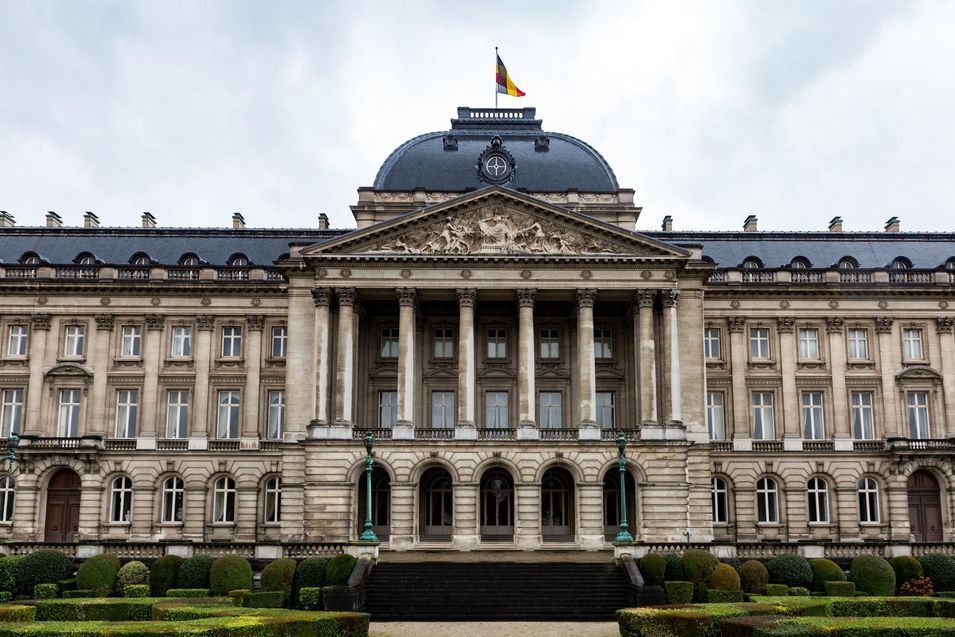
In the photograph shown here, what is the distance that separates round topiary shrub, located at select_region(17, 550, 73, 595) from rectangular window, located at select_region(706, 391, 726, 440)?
3681cm

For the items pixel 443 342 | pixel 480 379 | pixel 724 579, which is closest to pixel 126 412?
pixel 443 342

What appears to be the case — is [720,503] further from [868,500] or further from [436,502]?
[436,502]

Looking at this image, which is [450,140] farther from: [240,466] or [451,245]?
[240,466]

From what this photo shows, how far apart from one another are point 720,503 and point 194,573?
32.2 meters

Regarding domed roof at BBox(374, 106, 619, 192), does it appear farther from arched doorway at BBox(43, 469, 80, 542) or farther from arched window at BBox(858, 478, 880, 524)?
arched doorway at BBox(43, 469, 80, 542)

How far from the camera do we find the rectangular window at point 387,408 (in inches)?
2355

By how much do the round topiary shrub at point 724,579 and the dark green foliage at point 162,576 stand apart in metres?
22.3

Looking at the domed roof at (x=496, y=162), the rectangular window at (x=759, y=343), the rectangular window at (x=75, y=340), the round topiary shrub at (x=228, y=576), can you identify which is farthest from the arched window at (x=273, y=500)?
the rectangular window at (x=759, y=343)

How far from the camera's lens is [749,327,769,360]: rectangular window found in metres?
63.3

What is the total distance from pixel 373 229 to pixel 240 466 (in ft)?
55.3

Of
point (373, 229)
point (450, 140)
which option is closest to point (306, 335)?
point (373, 229)

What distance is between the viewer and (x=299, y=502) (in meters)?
55.8

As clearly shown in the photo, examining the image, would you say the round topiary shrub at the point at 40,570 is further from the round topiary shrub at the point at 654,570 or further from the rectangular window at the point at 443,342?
the round topiary shrub at the point at 654,570

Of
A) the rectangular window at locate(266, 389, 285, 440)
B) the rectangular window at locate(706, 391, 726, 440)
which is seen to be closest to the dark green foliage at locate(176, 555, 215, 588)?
the rectangular window at locate(266, 389, 285, 440)
